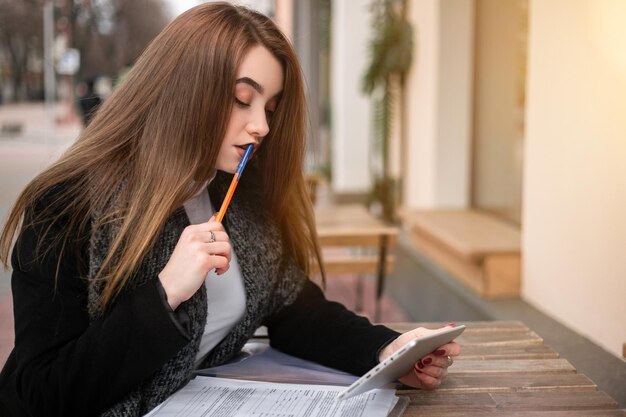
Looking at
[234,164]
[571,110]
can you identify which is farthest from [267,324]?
[571,110]

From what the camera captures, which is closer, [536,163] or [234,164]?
[234,164]

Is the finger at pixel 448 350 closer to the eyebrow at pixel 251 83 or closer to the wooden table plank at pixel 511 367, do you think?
the wooden table plank at pixel 511 367

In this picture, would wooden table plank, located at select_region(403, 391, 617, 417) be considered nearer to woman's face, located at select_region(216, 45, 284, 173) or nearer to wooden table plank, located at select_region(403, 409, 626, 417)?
wooden table plank, located at select_region(403, 409, 626, 417)

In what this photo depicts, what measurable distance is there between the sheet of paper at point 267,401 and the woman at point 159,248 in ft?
0.18

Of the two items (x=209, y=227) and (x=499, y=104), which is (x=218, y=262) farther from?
(x=499, y=104)

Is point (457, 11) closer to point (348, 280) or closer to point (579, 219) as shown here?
point (348, 280)

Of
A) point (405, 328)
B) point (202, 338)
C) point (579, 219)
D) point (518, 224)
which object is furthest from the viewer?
point (518, 224)

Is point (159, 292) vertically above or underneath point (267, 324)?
above

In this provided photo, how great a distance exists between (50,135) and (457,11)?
5.22 m

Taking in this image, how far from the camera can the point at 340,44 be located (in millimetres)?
8984

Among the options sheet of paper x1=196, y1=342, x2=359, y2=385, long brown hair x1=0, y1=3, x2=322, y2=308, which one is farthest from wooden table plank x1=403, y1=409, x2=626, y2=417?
long brown hair x1=0, y1=3, x2=322, y2=308

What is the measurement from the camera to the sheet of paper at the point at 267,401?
4.52 feet

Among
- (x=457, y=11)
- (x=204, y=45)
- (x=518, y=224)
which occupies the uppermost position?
(x=457, y=11)

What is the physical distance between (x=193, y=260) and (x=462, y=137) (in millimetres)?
4013
